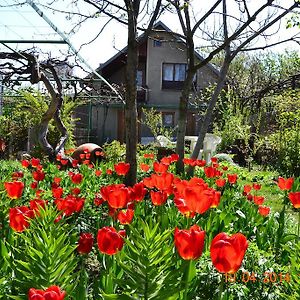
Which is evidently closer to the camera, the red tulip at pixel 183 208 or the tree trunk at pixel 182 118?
the red tulip at pixel 183 208

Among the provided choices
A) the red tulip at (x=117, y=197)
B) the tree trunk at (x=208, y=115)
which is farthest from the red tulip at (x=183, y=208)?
the tree trunk at (x=208, y=115)

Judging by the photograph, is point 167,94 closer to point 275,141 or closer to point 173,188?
point 275,141

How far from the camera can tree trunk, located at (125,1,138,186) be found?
5.18 metres

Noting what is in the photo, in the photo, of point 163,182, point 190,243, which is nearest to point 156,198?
point 163,182

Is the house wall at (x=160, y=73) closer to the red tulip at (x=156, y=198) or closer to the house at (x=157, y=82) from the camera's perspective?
the house at (x=157, y=82)

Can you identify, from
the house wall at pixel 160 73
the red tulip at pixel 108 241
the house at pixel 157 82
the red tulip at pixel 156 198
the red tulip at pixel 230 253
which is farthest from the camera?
the house wall at pixel 160 73

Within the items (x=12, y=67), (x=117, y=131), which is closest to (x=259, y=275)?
(x=12, y=67)

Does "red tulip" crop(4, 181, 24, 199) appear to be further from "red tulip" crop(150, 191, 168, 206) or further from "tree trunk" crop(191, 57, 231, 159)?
"tree trunk" crop(191, 57, 231, 159)

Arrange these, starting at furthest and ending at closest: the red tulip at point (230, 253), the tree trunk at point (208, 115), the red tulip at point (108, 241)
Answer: the tree trunk at point (208, 115), the red tulip at point (108, 241), the red tulip at point (230, 253)

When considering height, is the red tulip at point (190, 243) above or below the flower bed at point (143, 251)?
above

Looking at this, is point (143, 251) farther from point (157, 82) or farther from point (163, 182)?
point (157, 82)

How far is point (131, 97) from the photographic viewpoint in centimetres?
519

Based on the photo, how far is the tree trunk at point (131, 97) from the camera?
17.0 ft
